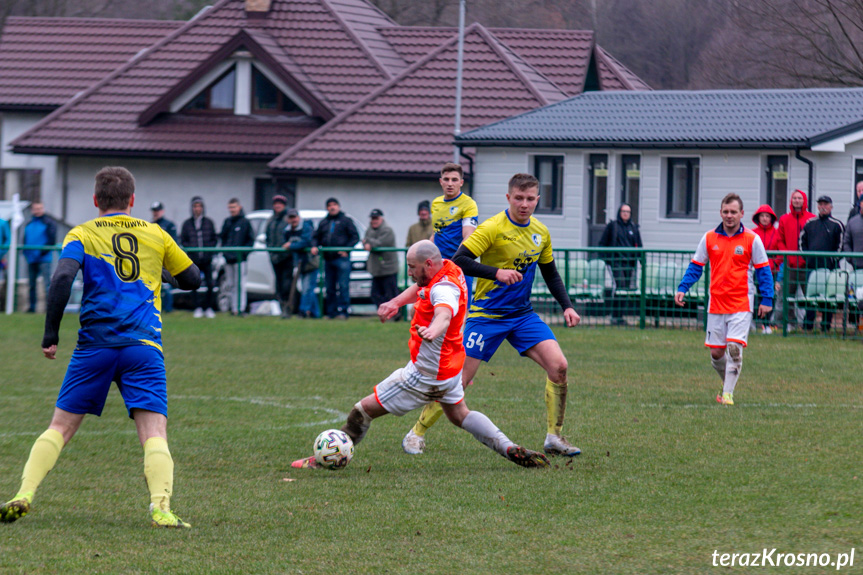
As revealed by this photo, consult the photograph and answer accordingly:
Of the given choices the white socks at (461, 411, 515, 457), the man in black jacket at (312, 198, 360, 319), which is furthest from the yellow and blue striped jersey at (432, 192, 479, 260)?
the man in black jacket at (312, 198, 360, 319)

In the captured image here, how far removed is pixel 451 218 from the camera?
11.8m

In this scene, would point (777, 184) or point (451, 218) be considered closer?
point (451, 218)

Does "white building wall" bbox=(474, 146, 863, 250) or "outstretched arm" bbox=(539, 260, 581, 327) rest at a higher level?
"white building wall" bbox=(474, 146, 863, 250)

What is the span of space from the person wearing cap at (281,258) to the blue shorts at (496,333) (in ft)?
36.9

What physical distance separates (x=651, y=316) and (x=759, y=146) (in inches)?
185

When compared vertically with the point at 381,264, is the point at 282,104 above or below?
above

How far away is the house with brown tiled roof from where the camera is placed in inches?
1057

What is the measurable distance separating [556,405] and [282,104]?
2250cm

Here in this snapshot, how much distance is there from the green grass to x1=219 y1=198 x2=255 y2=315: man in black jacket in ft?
22.3

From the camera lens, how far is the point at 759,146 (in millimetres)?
20312

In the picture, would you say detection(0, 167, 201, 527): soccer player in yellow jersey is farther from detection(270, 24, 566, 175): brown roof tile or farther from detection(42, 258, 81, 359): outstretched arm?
detection(270, 24, 566, 175): brown roof tile

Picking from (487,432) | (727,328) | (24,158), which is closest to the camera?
(487,432)

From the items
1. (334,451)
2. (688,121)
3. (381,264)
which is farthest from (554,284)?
(688,121)

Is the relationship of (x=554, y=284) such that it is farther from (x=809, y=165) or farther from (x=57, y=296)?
(x=809, y=165)
